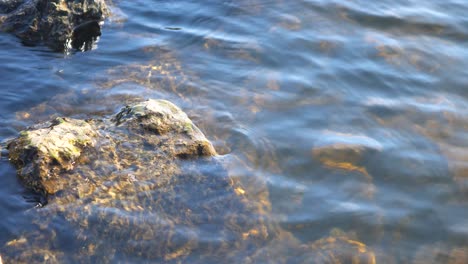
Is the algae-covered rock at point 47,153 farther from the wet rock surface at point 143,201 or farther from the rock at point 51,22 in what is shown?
the rock at point 51,22

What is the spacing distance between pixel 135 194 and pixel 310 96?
3.16 metres

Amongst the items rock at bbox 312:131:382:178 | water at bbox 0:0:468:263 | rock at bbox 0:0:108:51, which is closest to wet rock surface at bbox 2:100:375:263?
water at bbox 0:0:468:263

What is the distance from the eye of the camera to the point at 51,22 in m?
8.12

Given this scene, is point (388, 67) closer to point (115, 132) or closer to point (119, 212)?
point (115, 132)

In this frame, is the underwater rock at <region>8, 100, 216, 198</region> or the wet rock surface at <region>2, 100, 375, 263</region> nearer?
the wet rock surface at <region>2, 100, 375, 263</region>

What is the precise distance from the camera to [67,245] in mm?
4469

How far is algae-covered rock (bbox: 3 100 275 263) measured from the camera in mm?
4555

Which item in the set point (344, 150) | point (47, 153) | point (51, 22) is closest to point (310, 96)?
point (344, 150)

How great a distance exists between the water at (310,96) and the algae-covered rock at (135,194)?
285 millimetres

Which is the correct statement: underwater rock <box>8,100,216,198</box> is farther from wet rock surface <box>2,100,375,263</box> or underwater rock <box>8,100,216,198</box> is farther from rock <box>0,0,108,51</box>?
rock <box>0,0,108,51</box>

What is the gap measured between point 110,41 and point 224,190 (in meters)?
4.19

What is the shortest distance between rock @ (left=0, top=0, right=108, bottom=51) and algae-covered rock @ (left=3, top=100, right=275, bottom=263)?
2.89 metres

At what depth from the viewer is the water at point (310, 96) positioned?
17.6 feet

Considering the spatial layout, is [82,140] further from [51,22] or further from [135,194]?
[51,22]
